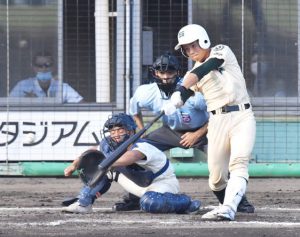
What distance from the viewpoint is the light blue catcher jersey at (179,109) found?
10.1 m

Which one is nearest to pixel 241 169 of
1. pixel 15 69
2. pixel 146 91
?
pixel 146 91

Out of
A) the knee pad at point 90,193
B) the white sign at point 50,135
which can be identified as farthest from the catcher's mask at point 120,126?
the white sign at point 50,135

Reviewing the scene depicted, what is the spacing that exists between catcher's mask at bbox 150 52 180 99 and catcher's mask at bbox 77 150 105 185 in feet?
3.73

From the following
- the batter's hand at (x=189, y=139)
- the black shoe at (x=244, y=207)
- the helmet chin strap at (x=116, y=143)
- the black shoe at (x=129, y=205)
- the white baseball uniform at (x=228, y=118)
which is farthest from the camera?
the batter's hand at (x=189, y=139)

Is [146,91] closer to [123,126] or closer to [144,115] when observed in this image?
[123,126]

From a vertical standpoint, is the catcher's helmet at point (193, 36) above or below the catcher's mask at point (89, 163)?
above

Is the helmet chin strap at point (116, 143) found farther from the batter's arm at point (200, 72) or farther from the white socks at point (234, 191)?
the white socks at point (234, 191)

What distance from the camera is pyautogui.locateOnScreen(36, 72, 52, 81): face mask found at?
13492mm

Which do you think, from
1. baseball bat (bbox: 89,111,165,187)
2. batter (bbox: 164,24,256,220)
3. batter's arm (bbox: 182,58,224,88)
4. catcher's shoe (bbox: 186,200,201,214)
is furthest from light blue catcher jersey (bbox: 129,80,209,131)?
baseball bat (bbox: 89,111,165,187)

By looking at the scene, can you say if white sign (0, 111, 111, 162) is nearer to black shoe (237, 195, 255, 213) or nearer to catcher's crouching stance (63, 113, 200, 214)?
catcher's crouching stance (63, 113, 200, 214)

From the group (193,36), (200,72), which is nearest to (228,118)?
(200,72)

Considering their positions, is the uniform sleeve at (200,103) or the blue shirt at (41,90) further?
the blue shirt at (41,90)

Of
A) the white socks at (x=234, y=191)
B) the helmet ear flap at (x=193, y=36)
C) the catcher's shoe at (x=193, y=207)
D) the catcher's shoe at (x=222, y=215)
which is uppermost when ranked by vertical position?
the helmet ear flap at (x=193, y=36)

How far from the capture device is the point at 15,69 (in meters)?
13.5
